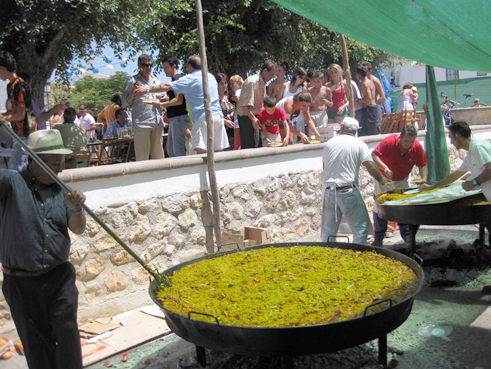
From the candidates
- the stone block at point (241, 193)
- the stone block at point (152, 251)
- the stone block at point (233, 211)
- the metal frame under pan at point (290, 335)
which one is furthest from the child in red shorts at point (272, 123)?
the metal frame under pan at point (290, 335)

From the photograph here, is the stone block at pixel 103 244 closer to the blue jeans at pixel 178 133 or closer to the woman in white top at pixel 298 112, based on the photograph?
the blue jeans at pixel 178 133

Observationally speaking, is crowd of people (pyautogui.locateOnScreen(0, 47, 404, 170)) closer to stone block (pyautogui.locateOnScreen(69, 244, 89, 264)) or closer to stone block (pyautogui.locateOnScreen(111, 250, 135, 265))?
stone block (pyautogui.locateOnScreen(69, 244, 89, 264))

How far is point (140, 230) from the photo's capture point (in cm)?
511

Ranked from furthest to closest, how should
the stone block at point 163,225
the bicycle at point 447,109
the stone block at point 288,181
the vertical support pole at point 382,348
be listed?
the bicycle at point 447,109 < the stone block at point 288,181 < the stone block at point 163,225 < the vertical support pole at point 382,348

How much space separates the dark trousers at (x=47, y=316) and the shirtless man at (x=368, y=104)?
769cm

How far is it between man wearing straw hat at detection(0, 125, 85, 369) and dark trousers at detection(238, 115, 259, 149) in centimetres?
491

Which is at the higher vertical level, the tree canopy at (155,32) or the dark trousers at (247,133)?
the tree canopy at (155,32)

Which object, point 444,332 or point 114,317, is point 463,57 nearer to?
point 444,332

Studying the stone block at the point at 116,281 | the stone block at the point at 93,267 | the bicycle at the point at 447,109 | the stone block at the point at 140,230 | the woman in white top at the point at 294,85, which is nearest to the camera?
the stone block at the point at 93,267

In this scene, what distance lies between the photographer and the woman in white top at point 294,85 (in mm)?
8758

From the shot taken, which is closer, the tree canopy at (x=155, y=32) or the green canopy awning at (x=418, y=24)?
the green canopy awning at (x=418, y=24)

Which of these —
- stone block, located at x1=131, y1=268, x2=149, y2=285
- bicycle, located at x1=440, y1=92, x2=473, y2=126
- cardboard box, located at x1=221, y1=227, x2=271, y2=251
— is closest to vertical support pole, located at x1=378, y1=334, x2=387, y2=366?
cardboard box, located at x1=221, y1=227, x2=271, y2=251

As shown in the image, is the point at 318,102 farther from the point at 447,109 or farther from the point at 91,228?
the point at 447,109

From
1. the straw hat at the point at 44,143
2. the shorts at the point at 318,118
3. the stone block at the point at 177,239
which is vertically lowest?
the stone block at the point at 177,239
